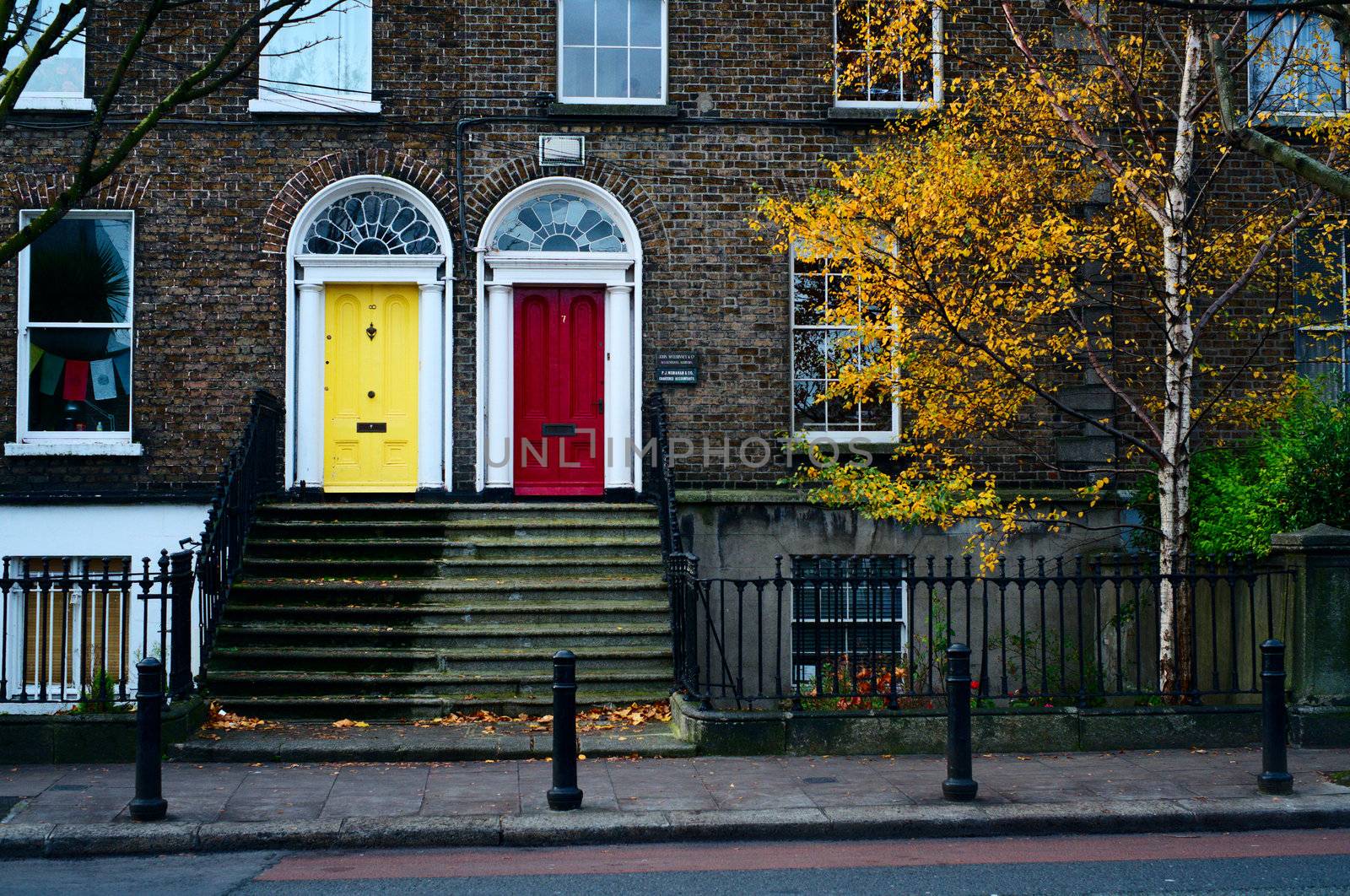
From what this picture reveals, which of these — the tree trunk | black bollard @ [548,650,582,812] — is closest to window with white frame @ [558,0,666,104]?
the tree trunk

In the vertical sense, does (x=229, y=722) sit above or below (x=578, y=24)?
below

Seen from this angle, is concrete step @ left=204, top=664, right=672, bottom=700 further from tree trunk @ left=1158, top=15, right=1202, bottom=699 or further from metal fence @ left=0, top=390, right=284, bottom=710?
tree trunk @ left=1158, top=15, right=1202, bottom=699

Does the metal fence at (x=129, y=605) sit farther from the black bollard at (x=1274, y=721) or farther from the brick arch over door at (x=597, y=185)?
the black bollard at (x=1274, y=721)

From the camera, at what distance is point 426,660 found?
1128 centimetres

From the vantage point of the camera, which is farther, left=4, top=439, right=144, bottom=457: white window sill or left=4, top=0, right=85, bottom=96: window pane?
left=4, top=0, right=85, bottom=96: window pane

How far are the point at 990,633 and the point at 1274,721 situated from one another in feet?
17.5

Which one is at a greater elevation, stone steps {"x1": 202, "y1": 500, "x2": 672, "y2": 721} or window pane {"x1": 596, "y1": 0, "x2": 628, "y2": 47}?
window pane {"x1": 596, "y1": 0, "x2": 628, "y2": 47}

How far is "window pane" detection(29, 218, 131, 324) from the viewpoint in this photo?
1416cm

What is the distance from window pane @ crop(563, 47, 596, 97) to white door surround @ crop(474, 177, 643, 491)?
1.02 meters

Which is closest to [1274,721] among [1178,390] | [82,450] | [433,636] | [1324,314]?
[1178,390]

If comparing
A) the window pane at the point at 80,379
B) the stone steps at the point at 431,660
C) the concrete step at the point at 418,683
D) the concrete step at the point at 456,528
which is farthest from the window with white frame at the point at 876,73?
the window pane at the point at 80,379

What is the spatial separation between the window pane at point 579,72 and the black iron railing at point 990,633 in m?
5.60

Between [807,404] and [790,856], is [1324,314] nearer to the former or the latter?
[807,404]

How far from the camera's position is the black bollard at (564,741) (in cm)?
812
